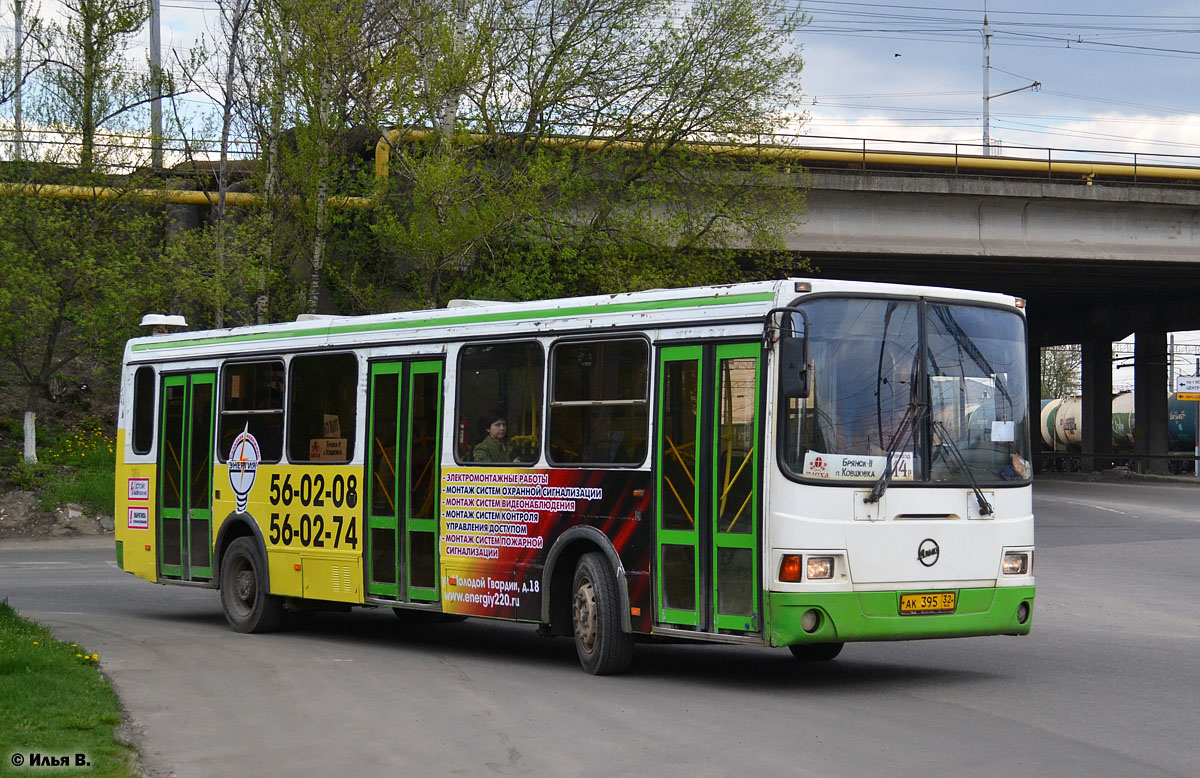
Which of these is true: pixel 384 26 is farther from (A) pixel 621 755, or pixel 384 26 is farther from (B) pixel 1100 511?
(A) pixel 621 755

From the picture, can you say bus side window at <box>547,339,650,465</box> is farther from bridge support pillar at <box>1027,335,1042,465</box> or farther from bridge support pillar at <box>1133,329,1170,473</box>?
Result: bridge support pillar at <box>1133,329,1170,473</box>

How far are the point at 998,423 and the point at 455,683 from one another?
4.42 m

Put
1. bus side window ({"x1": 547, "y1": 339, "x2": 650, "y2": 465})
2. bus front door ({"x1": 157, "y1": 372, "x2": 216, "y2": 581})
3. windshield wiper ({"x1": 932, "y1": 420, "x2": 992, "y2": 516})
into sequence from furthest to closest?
bus front door ({"x1": 157, "y1": 372, "x2": 216, "y2": 581}) → bus side window ({"x1": 547, "y1": 339, "x2": 650, "y2": 465}) → windshield wiper ({"x1": 932, "y1": 420, "x2": 992, "y2": 516})

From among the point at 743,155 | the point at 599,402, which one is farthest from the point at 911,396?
the point at 743,155

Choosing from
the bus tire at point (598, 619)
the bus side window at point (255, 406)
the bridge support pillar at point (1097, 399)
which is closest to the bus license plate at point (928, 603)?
the bus tire at point (598, 619)

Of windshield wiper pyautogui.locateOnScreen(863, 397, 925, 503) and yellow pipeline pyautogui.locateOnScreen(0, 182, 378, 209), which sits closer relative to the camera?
windshield wiper pyautogui.locateOnScreen(863, 397, 925, 503)

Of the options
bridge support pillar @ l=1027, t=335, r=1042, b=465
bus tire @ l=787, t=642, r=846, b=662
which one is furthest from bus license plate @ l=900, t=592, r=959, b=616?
bridge support pillar @ l=1027, t=335, r=1042, b=465

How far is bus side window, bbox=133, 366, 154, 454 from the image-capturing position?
54.0ft

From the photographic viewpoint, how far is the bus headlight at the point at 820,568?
32.7ft

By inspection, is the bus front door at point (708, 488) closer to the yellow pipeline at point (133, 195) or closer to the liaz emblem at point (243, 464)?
the liaz emblem at point (243, 464)

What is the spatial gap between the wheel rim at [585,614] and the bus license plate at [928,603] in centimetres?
233

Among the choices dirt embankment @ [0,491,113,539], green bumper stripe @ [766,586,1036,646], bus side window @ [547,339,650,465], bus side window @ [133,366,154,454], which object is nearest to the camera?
green bumper stripe @ [766,586,1036,646]

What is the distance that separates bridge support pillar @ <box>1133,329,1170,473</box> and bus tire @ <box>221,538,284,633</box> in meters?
47.0

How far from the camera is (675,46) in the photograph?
32156 millimetres
